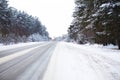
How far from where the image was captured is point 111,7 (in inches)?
675

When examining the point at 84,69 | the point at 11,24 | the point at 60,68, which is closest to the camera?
the point at 84,69

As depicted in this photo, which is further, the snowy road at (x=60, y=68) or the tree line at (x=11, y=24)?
the tree line at (x=11, y=24)

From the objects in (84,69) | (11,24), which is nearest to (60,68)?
(84,69)

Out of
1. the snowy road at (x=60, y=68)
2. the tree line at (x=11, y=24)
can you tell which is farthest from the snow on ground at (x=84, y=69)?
the tree line at (x=11, y=24)

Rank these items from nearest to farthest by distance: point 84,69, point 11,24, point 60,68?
point 84,69 → point 60,68 → point 11,24

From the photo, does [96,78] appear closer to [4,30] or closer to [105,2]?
[105,2]

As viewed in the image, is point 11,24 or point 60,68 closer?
point 60,68

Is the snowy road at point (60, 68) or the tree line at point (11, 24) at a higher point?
the tree line at point (11, 24)

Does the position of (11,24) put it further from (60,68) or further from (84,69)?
(84,69)

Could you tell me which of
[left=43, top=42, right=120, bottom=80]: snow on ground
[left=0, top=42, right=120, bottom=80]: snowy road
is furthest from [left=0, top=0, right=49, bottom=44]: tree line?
[left=43, top=42, right=120, bottom=80]: snow on ground

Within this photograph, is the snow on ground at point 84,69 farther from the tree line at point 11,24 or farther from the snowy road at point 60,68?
the tree line at point 11,24

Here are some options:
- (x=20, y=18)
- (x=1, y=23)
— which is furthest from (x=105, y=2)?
(x=20, y=18)

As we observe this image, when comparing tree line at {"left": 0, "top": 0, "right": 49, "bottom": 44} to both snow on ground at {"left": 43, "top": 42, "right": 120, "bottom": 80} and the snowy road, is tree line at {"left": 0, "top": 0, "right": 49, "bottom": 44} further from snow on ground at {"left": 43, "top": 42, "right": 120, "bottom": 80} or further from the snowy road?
snow on ground at {"left": 43, "top": 42, "right": 120, "bottom": 80}

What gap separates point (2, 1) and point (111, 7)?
108ft
